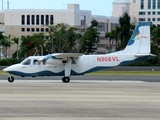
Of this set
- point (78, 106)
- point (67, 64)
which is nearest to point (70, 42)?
point (67, 64)

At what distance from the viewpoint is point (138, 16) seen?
168m

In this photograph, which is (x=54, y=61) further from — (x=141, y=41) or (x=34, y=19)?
(x=34, y=19)

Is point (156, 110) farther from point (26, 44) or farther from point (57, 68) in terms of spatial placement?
point (26, 44)

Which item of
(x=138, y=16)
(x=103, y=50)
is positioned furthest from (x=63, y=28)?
(x=138, y=16)

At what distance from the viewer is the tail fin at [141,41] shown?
41.3m

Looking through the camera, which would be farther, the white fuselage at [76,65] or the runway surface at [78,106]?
the white fuselage at [76,65]

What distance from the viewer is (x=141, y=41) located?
41.6m

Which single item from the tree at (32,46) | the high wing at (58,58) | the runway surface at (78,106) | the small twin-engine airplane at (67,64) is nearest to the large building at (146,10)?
the tree at (32,46)

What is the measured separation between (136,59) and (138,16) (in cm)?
12818

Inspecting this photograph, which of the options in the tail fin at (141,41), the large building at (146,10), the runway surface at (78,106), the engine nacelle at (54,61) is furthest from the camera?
the large building at (146,10)

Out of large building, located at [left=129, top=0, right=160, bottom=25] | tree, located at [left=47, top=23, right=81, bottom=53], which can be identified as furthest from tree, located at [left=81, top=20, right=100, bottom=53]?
large building, located at [left=129, top=0, right=160, bottom=25]

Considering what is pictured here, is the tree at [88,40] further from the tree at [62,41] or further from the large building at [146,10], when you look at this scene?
the large building at [146,10]

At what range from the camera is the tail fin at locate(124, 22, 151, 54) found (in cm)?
4134

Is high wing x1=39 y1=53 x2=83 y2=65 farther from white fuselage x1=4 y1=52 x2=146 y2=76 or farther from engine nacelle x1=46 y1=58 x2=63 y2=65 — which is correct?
white fuselage x1=4 y1=52 x2=146 y2=76
